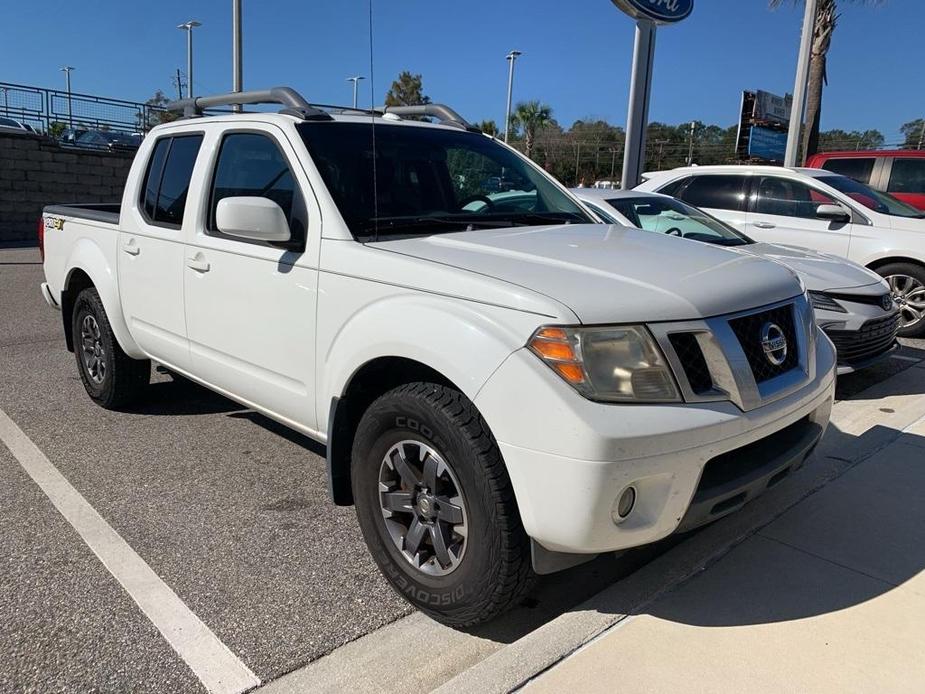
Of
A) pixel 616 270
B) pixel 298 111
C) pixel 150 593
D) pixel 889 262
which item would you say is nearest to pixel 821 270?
pixel 889 262

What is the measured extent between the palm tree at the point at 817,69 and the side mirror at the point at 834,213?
1458 cm

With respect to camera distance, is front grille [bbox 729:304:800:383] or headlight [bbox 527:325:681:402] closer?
headlight [bbox 527:325:681:402]

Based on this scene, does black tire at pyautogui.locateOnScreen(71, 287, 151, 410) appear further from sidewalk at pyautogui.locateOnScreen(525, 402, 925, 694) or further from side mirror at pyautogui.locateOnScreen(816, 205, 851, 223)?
side mirror at pyautogui.locateOnScreen(816, 205, 851, 223)

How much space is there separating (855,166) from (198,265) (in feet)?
35.9

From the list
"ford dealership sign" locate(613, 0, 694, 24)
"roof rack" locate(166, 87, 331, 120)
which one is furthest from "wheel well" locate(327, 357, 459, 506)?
"ford dealership sign" locate(613, 0, 694, 24)

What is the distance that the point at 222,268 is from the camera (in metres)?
3.65

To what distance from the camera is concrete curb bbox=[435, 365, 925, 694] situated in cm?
237

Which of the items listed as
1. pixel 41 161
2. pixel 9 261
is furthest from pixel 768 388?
pixel 41 161

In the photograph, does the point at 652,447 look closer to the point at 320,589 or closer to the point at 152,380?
the point at 320,589

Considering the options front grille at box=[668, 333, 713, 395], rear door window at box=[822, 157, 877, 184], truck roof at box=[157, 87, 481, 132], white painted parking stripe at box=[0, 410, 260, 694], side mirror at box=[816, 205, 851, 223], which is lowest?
white painted parking stripe at box=[0, 410, 260, 694]

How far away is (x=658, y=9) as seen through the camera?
10.5 metres

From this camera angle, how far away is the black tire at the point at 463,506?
94.4 inches

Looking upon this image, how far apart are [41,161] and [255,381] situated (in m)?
16.7

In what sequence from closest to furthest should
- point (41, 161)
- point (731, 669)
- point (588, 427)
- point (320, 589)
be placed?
point (588, 427) → point (731, 669) → point (320, 589) → point (41, 161)
